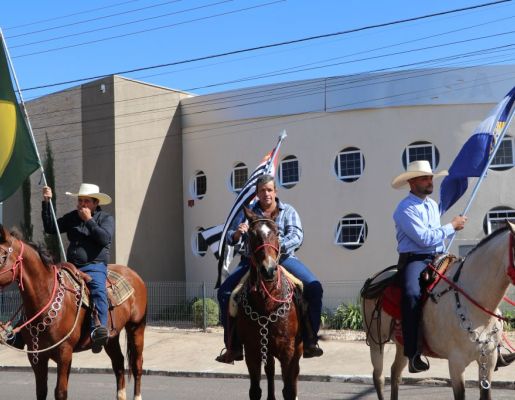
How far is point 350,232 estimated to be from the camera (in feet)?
70.6

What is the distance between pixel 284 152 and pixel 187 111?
4.18 m

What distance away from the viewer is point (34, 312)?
8008 mm

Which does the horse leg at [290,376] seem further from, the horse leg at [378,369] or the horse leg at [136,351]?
the horse leg at [136,351]

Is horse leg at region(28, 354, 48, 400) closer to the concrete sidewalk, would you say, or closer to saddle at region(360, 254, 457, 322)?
saddle at region(360, 254, 457, 322)

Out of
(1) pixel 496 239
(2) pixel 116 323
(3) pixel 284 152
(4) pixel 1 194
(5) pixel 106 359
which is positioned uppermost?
(3) pixel 284 152

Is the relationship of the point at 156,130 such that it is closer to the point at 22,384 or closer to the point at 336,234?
the point at 336,234

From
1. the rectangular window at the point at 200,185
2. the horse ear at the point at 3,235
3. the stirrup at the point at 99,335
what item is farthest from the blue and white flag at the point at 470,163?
the rectangular window at the point at 200,185

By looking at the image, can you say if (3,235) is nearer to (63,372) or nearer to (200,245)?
(63,372)

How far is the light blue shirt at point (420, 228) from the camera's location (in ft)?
25.0

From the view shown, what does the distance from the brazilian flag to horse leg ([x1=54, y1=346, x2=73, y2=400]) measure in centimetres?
275

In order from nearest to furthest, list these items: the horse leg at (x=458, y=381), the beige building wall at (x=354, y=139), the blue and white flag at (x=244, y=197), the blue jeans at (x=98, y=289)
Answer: the horse leg at (x=458, y=381) → the blue jeans at (x=98, y=289) → the blue and white flag at (x=244, y=197) → the beige building wall at (x=354, y=139)

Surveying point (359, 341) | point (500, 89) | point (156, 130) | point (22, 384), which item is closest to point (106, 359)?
point (22, 384)

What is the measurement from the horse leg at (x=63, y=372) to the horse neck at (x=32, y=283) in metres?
0.56

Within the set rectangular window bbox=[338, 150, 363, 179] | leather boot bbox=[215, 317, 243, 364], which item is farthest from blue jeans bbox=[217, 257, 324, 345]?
rectangular window bbox=[338, 150, 363, 179]
